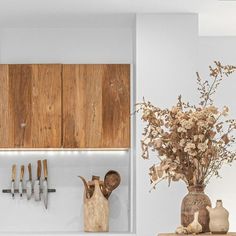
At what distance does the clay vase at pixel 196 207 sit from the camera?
3.80 m

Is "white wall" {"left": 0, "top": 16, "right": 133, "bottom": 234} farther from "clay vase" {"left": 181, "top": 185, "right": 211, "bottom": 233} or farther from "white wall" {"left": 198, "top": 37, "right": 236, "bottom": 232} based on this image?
"clay vase" {"left": 181, "top": 185, "right": 211, "bottom": 233}

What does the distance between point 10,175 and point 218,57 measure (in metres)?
2.23

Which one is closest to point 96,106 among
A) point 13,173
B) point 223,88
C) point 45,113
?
point 45,113

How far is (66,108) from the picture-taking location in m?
6.37

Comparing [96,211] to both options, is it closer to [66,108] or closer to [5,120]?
[66,108]

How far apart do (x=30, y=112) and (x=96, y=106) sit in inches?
22.4

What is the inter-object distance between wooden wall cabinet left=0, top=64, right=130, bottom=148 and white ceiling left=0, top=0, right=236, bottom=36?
0.41 m

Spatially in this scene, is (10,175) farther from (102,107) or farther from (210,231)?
(210,231)

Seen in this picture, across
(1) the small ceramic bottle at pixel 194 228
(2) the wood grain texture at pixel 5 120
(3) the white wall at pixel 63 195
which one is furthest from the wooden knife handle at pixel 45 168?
(1) the small ceramic bottle at pixel 194 228

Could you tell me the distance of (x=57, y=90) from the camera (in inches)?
251

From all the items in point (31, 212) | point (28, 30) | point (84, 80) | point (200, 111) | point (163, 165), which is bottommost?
point (31, 212)

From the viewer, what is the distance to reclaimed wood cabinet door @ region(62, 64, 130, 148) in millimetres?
6328

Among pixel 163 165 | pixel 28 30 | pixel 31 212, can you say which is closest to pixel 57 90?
pixel 28 30

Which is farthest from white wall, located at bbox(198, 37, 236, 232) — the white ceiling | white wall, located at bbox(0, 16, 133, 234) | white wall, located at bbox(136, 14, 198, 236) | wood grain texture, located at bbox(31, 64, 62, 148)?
wood grain texture, located at bbox(31, 64, 62, 148)
